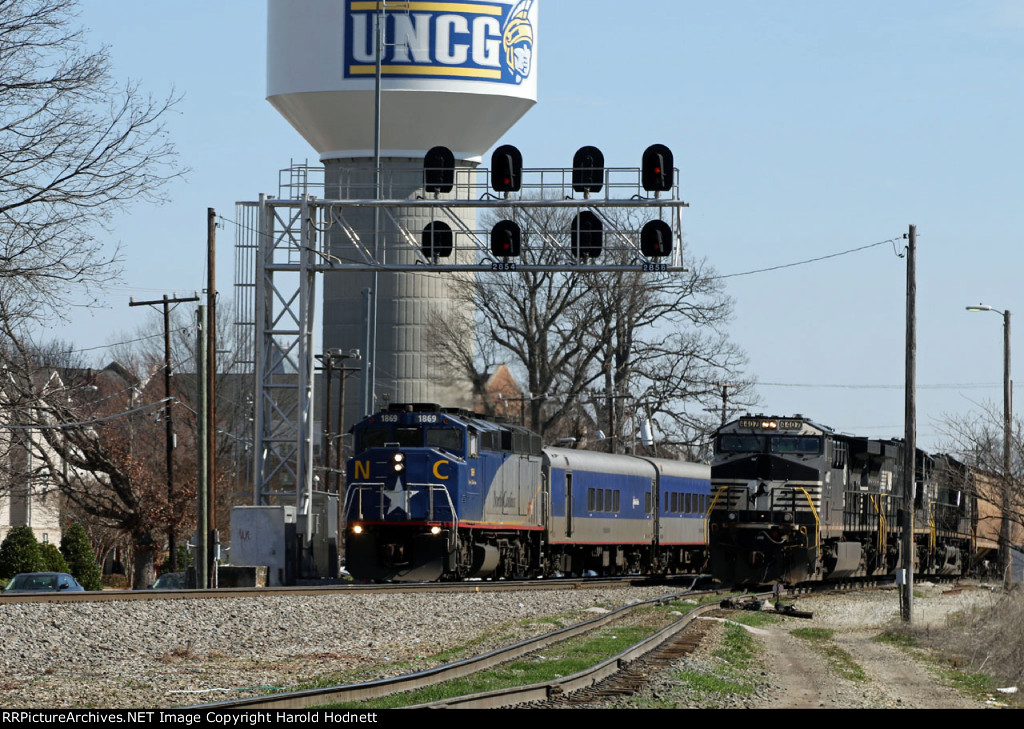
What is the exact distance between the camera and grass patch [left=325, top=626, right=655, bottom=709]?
1323 centimetres

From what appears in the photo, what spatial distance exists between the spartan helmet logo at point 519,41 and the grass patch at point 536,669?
39.7 meters

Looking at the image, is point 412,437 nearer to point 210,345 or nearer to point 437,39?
point 210,345

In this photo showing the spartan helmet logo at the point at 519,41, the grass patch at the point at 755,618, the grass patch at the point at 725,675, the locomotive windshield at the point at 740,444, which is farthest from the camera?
the spartan helmet logo at the point at 519,41

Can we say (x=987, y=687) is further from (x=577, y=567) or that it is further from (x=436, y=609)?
(x=577, y=567)

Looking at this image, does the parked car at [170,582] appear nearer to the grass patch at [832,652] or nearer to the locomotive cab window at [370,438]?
the locomotive cab window at [370,438]

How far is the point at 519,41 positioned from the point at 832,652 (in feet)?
135

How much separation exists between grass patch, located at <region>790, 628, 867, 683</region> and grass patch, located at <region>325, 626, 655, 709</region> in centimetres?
248

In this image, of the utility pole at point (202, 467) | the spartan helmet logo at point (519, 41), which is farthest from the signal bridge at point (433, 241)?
the spartan helmet logo at point (519, 41)

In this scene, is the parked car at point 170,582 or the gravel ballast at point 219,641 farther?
the parked car at point 170,582

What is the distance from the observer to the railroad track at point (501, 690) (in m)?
12.3

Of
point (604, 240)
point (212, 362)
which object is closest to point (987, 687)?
point (604, 240)

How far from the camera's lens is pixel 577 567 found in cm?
4056

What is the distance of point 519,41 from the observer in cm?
5875

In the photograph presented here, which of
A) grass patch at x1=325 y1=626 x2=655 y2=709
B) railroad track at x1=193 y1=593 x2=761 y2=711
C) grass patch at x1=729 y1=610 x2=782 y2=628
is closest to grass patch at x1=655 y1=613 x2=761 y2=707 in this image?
railroad track at x1=193 y1=593 x2=761 y2=711
